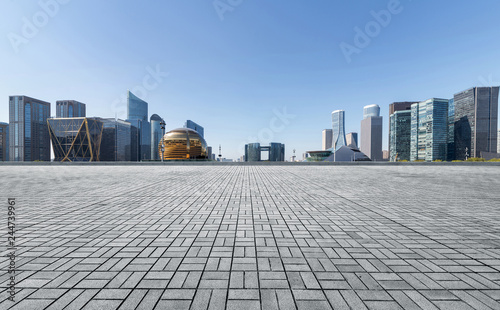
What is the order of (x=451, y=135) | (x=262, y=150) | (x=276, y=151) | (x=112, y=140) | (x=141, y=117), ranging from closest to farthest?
(x=112, y=140), (x=451, y=135), (x=141, y=117), (x=262, y=150), (x=276, y=151)

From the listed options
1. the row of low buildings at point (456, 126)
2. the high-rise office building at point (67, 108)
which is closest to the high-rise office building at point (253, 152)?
the row of low buildings at point (456, 126)

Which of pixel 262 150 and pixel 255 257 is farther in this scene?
pixel 262 150

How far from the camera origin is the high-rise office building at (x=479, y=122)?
110750 millimetres

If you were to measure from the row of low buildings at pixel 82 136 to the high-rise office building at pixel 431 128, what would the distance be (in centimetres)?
12108

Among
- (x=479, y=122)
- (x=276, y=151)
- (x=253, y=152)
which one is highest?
(x=479, y=122)

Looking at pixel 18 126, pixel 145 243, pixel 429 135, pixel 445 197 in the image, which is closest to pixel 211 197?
pixel 145 243

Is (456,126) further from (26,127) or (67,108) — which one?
(67,108)

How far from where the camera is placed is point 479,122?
11244cm

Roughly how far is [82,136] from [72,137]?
3.82 metres

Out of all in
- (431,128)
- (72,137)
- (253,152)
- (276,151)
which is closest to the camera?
(72,137)

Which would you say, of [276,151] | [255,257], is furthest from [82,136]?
[276,151]

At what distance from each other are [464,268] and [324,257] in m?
1.84

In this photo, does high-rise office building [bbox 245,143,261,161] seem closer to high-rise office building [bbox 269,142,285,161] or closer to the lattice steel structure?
high-rise office building [bbox 269,142,285,161]

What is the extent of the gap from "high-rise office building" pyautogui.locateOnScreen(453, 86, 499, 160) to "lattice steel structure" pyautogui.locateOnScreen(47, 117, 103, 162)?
188 m
